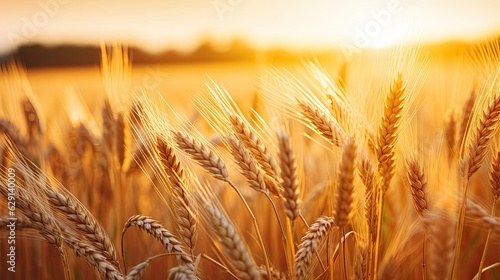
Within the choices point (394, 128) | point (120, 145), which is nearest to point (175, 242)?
point (394, 128)

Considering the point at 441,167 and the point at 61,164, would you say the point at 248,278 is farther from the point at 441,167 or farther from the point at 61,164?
the point at 61,164

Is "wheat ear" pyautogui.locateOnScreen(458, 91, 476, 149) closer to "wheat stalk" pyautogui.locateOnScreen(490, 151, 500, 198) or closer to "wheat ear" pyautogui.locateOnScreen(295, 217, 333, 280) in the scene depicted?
"wheat stalk" pyautogui.locateOnScreen(490, 151, 500, 198)

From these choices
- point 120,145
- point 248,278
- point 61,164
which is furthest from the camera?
point 61,164

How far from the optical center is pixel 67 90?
2500 mm

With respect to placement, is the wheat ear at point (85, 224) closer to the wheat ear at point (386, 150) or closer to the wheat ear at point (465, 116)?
the wheat ear at point (386, 150)

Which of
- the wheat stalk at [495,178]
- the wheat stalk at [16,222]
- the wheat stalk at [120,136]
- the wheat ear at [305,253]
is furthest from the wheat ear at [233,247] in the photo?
the wheat stalk at [120,136]

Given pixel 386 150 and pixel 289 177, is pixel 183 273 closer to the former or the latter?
pixel 289 177

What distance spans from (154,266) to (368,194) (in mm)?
1073

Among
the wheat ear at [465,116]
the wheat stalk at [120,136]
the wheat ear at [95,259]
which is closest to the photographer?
the wheat ear at [95,259]

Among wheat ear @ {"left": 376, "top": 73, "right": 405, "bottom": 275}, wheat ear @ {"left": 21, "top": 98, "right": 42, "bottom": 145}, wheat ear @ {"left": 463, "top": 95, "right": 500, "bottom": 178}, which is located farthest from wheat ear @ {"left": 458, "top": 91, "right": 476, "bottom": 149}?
wheat ear @ {"left": 21, "top": 98, "right": 42, "bottom": 145}

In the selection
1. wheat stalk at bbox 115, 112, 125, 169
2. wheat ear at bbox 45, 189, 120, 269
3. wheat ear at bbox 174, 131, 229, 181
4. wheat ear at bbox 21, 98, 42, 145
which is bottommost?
wheat ear at bbox 45, 189, 120, 269

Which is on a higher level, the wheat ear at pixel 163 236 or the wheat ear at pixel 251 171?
the wheat ear at pixel 251 171

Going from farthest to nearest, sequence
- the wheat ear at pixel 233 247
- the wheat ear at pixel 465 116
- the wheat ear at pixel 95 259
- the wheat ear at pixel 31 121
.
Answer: the wheat ear at pixel 31 121, the wheat ear at pixel 465 116, the wheat ear at pixel 95 259, the wheat ear at pixel 233 247

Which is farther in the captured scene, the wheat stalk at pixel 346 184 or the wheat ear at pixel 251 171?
the wheat ear at pixel 251 171
